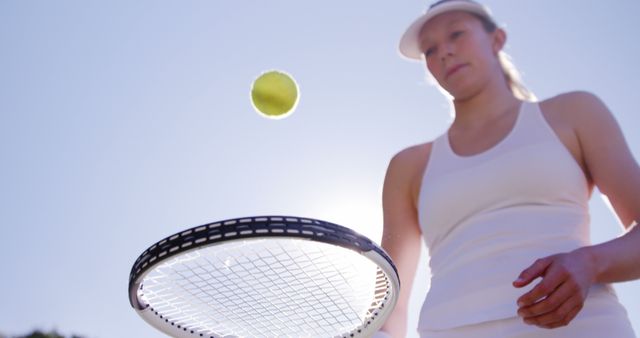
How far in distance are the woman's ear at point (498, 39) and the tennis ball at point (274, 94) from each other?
1.31m

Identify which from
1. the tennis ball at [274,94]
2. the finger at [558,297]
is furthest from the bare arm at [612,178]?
the tennis ball at [274,94]

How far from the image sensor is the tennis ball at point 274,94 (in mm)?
3654

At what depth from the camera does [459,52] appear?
2447 millimetres

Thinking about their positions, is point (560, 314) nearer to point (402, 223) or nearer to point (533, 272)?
point (533, 272)

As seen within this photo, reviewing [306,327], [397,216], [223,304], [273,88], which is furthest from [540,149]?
[273,88]

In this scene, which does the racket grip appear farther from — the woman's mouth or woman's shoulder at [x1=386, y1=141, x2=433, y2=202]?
the woman's mouth

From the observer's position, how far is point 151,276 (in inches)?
82.5

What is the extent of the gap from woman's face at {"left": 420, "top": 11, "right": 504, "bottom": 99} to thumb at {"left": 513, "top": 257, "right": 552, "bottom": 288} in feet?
3.03

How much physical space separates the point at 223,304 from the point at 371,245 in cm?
69

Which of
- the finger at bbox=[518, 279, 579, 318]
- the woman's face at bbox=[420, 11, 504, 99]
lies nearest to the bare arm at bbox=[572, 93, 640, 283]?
the finger at bbox=[518, 279, 579, 318]

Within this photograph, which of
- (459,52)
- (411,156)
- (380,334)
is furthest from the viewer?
(411,156)

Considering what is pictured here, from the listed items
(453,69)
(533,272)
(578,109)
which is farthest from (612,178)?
(453,69)

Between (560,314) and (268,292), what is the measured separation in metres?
1.03

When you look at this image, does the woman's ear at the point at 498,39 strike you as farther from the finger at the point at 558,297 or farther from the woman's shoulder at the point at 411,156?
the finger at the point at 558,297
